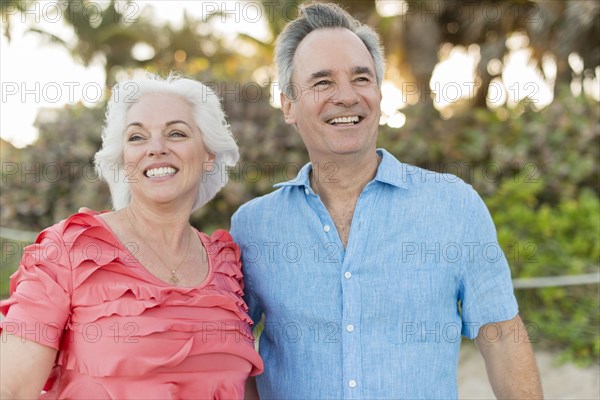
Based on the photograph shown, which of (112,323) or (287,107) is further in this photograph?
(287,107)

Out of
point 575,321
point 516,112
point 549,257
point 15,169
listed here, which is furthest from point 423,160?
point 15,169

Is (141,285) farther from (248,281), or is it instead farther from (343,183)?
(343,183)

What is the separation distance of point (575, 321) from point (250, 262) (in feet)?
11.9

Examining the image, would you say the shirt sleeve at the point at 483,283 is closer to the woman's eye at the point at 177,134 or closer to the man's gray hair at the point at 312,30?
the man's gray hair at the point at 312,30

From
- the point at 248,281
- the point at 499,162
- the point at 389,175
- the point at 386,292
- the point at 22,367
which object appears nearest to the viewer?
the point at 22,367

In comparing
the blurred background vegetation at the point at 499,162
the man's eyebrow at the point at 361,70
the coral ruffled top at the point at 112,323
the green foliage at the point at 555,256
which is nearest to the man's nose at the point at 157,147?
the coral ruffled top at the point at 112,323

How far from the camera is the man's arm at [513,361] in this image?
2178mm

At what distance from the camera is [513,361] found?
2195 millimetres

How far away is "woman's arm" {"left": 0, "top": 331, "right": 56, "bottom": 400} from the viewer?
174 cm

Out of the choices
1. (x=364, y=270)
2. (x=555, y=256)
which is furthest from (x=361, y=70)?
(x=555, y=256)

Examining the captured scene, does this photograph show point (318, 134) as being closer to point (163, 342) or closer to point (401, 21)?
point (163, 342)

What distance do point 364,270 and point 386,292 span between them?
0.11 metres

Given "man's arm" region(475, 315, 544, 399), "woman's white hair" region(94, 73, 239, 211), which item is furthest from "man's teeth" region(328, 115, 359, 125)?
"man's arm" region(475, 315, 544, 399)

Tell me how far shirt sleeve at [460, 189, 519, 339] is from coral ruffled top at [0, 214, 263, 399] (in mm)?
797
